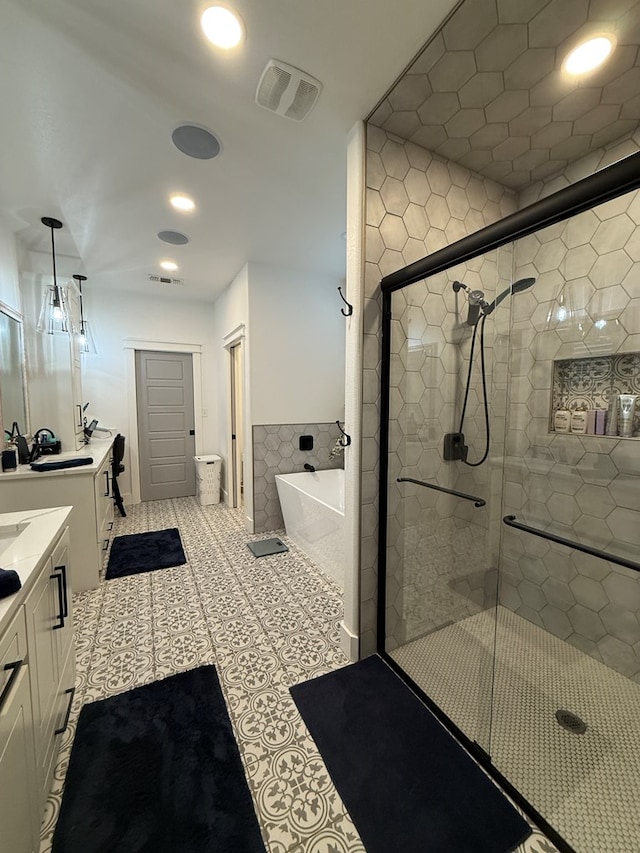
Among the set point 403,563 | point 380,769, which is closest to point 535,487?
point 403,563

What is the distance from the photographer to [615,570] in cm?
182

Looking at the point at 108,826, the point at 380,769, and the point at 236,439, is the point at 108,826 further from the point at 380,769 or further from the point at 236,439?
the point at 236,439

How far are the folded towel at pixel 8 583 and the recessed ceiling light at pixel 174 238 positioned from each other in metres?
2.85

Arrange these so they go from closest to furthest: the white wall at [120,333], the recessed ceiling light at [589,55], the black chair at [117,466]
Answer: the recessed ceiling light at [589,55] → the black chair at [117,466] → the white wall at [120,333]

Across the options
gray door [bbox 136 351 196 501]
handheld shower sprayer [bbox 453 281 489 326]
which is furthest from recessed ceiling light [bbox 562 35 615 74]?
gray door [bbox 136 351 196 501]

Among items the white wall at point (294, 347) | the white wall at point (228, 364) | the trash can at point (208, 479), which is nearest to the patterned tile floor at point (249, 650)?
the white wall at point (228, 364)

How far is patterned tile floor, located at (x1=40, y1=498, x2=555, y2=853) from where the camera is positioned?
1.20m

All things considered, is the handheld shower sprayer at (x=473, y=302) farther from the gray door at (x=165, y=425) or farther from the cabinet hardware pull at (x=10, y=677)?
the gray door at (x=165, y=425)

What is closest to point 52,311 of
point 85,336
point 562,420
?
point 85,336

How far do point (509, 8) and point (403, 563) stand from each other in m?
2.44

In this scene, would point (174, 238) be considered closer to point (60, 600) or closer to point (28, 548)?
point (28, 548)

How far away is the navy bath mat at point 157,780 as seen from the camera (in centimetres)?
→ 111

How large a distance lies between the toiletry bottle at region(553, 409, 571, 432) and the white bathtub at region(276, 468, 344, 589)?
1532 millimetres

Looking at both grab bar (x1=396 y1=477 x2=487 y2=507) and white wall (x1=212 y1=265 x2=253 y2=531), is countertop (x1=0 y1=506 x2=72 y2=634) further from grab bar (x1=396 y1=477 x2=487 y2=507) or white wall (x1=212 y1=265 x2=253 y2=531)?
white wall (x1=212 y1=265 x2=253 y2=531)
